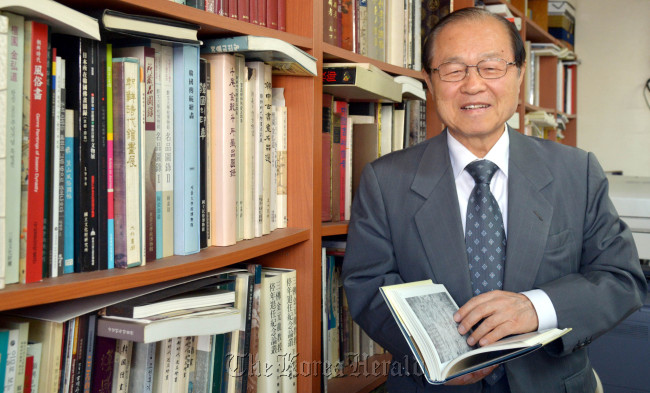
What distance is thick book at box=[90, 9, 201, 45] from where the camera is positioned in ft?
2.78

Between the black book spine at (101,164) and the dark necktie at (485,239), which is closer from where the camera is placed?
the black book spine at (101,164)

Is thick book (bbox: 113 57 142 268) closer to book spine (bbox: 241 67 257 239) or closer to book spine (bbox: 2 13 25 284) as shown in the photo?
book spine (bbox: 2 13 25 284)

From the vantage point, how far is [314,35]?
133 centimetres

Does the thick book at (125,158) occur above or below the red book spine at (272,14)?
below

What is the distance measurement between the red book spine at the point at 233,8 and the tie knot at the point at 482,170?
60cm

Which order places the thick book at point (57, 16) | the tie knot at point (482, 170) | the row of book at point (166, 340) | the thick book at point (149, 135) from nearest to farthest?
the thick book at point (57, 16) → the row of book at point (166, 340) → the thick book at point (149, 135) → the tie knot at point (482, 170)

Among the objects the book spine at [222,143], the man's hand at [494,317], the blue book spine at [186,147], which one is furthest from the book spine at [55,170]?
the man's hand at [494,317]

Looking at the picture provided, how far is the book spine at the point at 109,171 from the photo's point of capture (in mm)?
872

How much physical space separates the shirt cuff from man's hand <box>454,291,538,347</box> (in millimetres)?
13

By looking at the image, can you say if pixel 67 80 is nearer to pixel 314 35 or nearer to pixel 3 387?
pixel 3 387

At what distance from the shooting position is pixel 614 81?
3695mm

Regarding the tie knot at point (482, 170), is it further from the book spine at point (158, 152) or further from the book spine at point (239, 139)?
the book spine at point (158, 152)

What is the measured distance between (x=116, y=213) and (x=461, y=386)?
31.2 inches

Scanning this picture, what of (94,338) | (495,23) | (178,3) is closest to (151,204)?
(94,338)
